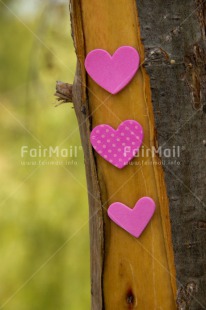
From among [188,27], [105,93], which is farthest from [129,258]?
[188,27]

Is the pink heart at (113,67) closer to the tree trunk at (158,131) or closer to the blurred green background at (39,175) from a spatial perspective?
the tree trunk at (158,131)

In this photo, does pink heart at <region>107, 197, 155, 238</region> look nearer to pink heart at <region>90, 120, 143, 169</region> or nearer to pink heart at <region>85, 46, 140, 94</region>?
pink heart at <region>90, 120, 143, 169</region>

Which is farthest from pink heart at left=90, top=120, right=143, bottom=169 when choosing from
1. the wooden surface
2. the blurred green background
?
the blurred green background

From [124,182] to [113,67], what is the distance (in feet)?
0.69

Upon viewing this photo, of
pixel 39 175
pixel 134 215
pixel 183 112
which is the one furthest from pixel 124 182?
pixel 39 175

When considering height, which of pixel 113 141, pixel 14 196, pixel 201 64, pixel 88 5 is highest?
pixel 88 5

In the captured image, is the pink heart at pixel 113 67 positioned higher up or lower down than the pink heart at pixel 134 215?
higher up

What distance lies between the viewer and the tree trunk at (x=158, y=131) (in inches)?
43.6

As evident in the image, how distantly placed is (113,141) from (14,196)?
120 cm

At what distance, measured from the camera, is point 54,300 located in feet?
7.66

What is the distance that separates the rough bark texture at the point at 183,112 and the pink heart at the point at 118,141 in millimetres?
44

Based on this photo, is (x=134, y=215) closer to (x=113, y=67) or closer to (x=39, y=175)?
(x=113, y=67)

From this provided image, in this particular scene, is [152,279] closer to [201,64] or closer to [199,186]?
[199,186]

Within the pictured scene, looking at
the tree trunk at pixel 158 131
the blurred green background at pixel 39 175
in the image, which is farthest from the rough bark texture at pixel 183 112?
the blurred green background at pixel 39 175
